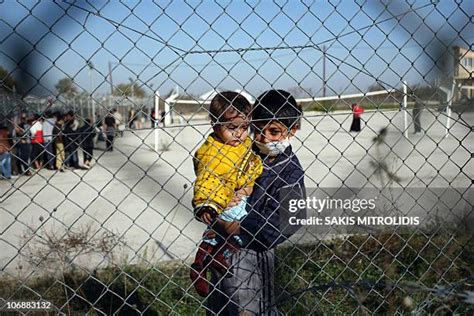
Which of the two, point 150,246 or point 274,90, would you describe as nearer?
point 274,90

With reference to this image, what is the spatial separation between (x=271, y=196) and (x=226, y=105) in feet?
1.43

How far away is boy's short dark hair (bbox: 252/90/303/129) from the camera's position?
7.19 feet

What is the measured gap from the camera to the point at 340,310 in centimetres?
293

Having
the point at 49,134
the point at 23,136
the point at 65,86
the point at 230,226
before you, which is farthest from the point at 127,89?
the point at 49,134

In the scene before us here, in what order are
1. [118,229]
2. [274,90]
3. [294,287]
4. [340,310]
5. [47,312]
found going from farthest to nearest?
1. [118,229]
2. [294,287]
3. [340,310]
4. [47,312]
5. [274,90]

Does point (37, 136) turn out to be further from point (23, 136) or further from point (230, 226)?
point (230, 226)

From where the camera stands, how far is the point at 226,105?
2113mm

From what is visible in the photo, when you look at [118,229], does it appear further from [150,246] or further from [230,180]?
[230,180]

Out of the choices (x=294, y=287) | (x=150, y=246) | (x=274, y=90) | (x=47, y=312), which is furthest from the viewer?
(x=150, y=246)

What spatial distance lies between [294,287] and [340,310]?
0.39m

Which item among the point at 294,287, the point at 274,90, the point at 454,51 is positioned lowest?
the point at 294,287

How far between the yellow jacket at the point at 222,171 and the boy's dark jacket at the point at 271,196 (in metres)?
0.05

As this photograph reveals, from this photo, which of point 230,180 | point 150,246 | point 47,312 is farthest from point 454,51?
point 150,246

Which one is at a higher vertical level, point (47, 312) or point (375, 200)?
point (375, 200)
